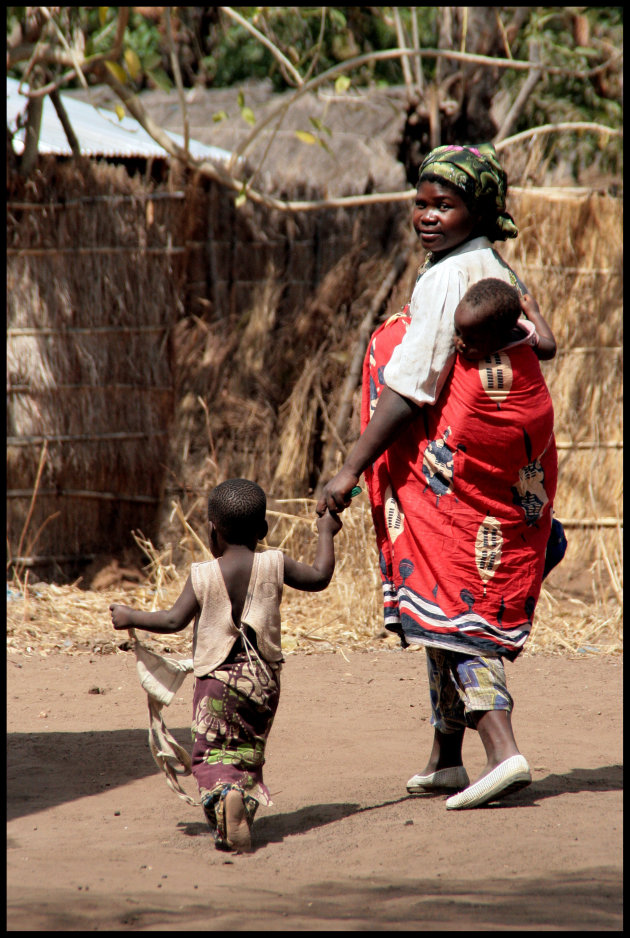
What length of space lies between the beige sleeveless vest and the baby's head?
33.3 inches

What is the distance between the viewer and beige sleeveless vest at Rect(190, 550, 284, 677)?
9.98 feet

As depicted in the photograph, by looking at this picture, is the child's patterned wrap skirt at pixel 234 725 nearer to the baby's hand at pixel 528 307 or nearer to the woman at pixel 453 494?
the woman at pixel 453 494

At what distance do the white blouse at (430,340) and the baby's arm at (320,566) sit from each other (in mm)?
449

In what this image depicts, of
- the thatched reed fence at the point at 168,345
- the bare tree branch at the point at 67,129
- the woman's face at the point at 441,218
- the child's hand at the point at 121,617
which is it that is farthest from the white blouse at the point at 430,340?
the bare tree branch at the point at 67,129

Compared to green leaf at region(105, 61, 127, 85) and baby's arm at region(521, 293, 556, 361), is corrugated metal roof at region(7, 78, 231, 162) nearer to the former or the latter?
green leaf at region(105, 61, 127, 85)

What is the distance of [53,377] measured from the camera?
714 centimetres

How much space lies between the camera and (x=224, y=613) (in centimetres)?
305

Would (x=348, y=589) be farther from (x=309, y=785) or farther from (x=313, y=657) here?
(x=309, y=785)

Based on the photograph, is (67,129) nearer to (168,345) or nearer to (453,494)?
(168,345)

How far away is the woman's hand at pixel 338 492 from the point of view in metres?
3.11

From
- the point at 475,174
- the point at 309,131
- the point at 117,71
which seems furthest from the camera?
the point at 309,131

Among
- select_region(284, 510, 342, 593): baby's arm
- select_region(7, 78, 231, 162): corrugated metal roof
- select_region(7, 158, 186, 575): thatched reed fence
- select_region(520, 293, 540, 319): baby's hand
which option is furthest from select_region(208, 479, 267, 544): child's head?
select_region(7, 78, 231, 162): corrugated metal roof

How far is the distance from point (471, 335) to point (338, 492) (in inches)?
23.7

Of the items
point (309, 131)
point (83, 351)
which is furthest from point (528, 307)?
point (309, 131)
